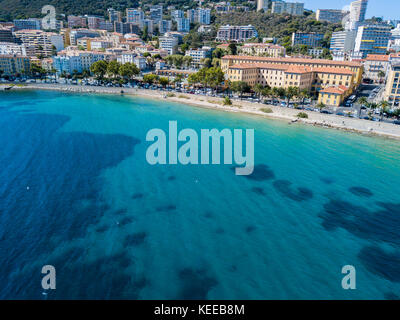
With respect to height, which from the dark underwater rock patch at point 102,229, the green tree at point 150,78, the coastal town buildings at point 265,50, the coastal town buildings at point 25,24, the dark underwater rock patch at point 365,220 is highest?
the coastal town buildings at point 25,24

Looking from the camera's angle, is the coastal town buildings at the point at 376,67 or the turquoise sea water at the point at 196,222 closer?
the turquoise sea water at the point at 196,222

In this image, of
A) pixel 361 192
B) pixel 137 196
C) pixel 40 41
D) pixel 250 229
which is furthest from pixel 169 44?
pixel 250 229

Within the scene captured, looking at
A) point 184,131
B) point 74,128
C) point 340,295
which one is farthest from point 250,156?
point 74,128

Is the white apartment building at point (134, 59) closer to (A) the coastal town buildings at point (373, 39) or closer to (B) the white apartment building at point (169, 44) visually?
(B) the white apartment building at point (169, 44)

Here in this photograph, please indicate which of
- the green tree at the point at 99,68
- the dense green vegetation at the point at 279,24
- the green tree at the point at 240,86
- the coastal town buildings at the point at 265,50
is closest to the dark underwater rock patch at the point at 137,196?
the green tree at the point at 240,86

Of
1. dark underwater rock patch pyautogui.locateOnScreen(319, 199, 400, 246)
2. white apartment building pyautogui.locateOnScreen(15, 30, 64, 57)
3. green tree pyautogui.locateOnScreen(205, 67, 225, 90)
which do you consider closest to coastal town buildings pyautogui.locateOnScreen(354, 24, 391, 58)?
green tree pyautogui.locateOnScreen(205, 67, 225, 90)

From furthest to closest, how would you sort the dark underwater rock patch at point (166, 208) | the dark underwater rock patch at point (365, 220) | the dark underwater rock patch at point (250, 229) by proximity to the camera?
1. the dark underwater rock patch at point (166, 208)
2. the dark underwater rock patch at point (365, 220)
3. the dark underwater rock patch at point (250, 229)
